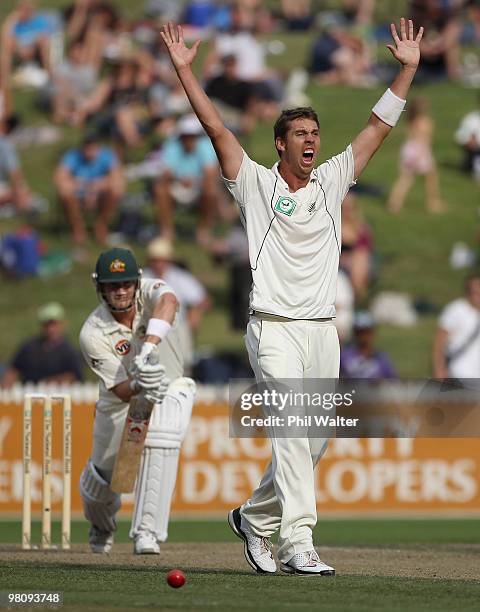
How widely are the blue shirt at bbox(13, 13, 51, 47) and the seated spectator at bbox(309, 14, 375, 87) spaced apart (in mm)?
4441

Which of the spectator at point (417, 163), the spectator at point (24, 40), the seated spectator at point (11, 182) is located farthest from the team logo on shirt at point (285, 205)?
the spectator at point (24, 40)

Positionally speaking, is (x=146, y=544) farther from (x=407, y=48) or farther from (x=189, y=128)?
(x=189, y=128)

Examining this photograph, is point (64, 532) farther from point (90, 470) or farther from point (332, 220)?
point (332, 220)

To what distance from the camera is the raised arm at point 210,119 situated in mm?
7719

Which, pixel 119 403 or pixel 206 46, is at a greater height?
pixel 206 46

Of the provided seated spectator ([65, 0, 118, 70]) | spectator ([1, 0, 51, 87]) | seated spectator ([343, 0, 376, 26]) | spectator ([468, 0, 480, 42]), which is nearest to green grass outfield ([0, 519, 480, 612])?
seated spectator ([65, 0, 118, 70])

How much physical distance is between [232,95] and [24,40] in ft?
16.0

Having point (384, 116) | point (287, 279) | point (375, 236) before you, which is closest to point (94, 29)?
point (375, 236)

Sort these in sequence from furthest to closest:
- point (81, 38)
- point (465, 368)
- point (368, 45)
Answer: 1. point (368, 45)
2. point (81, 38)
3. point (465, 368)

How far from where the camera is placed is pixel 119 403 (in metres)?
9.66

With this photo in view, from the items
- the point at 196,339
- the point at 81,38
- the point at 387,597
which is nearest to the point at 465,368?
the point at 196,339

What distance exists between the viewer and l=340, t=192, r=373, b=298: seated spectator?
60.7ft

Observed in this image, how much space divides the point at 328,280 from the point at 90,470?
9.13 feet

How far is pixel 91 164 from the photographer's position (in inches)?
802
